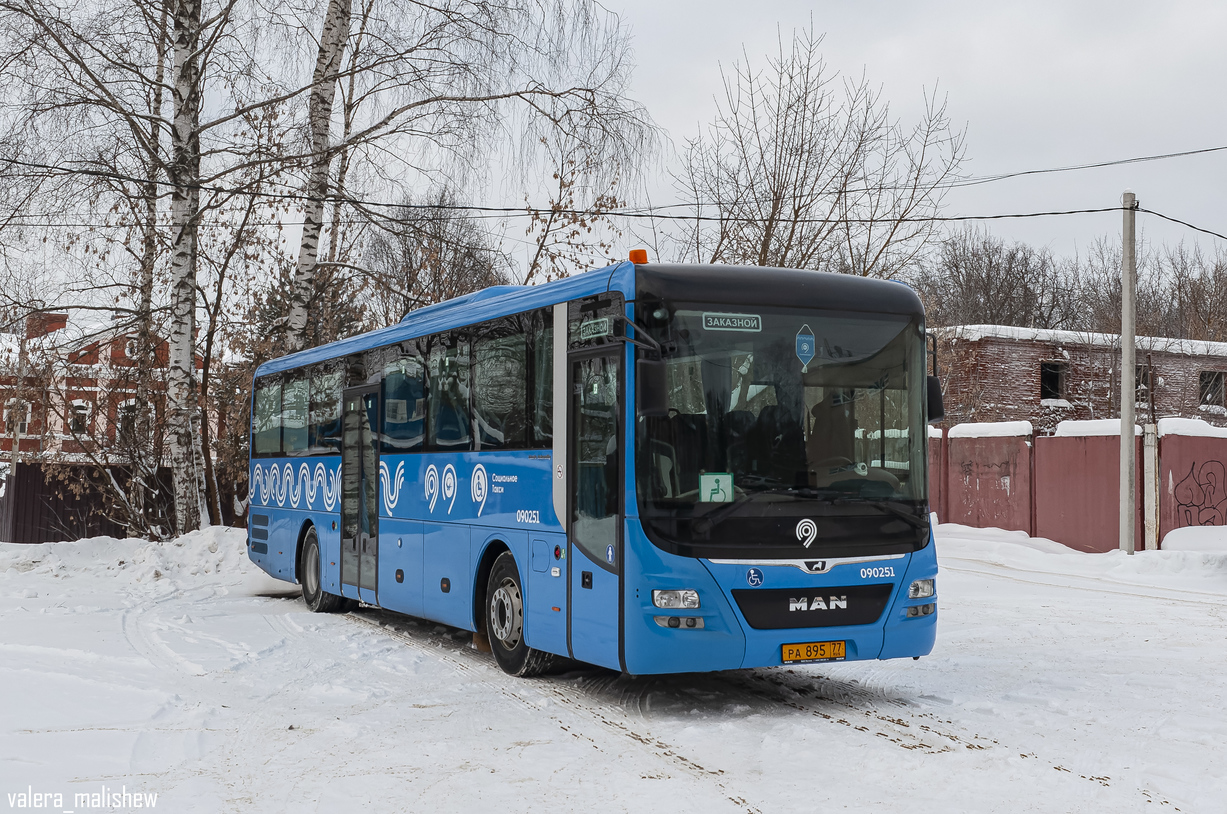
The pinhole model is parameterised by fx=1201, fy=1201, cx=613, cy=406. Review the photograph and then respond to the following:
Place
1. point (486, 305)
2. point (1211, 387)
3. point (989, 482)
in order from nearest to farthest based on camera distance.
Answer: point (486, 305) → point (989, 482) → point (1211, 387)

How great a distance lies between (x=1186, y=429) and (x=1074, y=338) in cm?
2320

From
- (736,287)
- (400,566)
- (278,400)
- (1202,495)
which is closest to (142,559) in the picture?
(278,400)

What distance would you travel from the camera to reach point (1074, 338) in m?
45.0

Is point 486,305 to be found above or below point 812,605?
above

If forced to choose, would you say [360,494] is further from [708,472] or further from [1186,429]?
[1186,429]

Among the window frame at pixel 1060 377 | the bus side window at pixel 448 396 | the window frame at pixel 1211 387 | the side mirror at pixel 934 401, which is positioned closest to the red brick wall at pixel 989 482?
the bus side window at pixel 448 396

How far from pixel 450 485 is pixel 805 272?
3969 millimetres

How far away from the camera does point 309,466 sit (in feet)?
48.2

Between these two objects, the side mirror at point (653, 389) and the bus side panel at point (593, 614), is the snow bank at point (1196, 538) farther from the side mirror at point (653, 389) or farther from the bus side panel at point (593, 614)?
the side mirror at point (653, 389)

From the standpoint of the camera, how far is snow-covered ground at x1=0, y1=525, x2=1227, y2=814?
602cm

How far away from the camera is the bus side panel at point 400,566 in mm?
11545

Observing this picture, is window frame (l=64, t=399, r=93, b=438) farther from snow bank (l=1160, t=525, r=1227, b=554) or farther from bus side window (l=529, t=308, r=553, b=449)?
snow bank (l=1160, t=525, r=1227, b=554)

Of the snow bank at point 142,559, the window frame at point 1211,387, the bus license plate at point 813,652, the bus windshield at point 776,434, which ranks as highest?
the window frame at point 1211,387

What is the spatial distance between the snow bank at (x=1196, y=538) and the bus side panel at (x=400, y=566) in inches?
627
